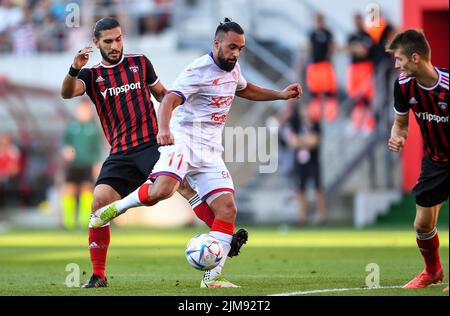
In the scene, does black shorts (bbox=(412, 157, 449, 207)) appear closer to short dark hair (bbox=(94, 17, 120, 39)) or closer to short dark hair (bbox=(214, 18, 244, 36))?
short dark hair (bbox=(214, 18, 244, 36))

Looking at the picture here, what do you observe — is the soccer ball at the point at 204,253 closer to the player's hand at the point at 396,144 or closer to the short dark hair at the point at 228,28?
the player's hand at the point at 396,144

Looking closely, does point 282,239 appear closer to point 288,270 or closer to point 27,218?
point 288,270

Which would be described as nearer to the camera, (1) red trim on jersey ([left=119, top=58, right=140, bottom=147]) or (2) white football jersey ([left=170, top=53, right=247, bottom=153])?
(2) white football jersey ([left=170, top=53, right=247, bottom=153])

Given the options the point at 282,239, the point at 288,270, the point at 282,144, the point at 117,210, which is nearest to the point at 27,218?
the point at 282,144

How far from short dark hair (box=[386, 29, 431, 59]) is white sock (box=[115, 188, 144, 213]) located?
2490mm

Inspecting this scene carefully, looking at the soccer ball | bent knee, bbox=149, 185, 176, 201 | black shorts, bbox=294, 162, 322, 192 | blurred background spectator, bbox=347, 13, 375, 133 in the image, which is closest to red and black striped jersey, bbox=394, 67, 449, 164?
the soccer ball

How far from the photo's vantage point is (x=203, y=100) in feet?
31.9

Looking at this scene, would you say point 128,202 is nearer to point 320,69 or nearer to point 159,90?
point 159,90

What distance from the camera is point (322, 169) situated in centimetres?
2331

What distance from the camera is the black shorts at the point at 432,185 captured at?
30.3 feet

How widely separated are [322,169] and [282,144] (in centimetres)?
105

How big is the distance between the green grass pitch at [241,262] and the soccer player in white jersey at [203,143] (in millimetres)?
646

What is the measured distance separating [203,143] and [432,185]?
202 cm

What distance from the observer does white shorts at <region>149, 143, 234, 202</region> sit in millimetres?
9539
